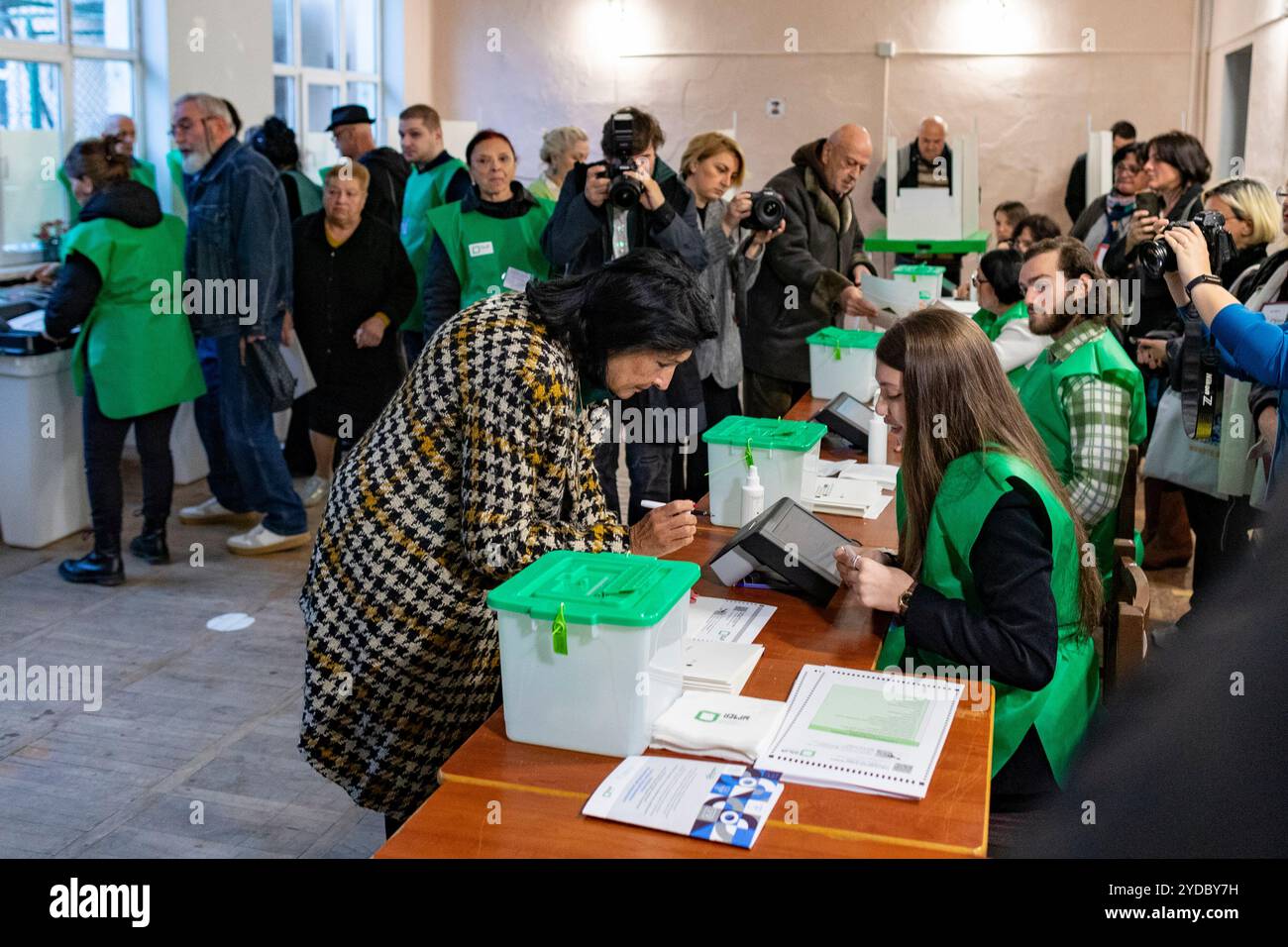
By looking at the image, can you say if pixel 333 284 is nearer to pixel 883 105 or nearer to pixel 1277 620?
pixel 1277 620

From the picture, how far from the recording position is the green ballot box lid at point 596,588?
5.31 ft

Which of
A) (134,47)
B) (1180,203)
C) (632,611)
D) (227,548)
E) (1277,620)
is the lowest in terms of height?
(227,548)

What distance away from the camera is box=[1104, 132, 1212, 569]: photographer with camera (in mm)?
4777

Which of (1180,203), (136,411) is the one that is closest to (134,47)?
(136,411)

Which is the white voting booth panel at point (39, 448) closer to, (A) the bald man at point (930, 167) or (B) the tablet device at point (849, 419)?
(B) the tablet device at point (849, 419)

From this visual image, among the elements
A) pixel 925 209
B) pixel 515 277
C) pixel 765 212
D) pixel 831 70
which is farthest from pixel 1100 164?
pixel 515 277

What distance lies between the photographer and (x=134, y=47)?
679 cm

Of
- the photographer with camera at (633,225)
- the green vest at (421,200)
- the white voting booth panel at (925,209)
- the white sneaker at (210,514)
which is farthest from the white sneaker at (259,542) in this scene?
the white voting booth panel at (925,209)

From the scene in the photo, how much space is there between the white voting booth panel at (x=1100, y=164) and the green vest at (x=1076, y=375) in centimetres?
551

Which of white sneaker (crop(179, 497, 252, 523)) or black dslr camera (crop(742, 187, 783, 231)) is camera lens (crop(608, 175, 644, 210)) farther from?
white sneaker (crop(179, 497, 252, 523))

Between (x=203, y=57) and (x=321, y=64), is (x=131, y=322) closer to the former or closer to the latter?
(x=203, y=57)

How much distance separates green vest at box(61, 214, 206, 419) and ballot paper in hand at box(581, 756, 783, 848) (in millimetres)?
3408

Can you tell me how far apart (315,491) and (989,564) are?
417 cm

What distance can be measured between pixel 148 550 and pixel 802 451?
9.84 feet
